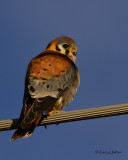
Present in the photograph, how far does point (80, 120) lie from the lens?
3363mm

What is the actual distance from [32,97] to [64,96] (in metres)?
0.84

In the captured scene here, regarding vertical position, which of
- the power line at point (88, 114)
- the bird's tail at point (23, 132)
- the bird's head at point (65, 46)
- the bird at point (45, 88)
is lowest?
the power line at point (88, 114)

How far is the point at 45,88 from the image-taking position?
4.70 metres

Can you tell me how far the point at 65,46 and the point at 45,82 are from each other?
1876 millimetres

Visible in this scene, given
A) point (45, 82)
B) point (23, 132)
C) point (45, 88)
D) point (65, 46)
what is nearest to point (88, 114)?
point (23, 132)

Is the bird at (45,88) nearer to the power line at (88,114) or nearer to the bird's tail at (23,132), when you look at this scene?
the bird's tail at (23,132)

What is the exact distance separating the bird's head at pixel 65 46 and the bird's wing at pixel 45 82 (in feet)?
2.07

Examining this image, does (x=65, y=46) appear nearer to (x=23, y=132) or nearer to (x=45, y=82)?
(x=45, y=82)

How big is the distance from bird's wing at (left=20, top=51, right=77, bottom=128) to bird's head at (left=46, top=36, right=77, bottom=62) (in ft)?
2.07

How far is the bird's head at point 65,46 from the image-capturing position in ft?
21.1

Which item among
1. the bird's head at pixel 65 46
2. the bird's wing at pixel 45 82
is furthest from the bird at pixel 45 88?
the bird's head at pixel 65 46

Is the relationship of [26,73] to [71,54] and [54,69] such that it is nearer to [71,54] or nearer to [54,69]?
[54,69]

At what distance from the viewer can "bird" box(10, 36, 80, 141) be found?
427cm

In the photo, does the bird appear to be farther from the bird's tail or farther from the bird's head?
the bird's head
